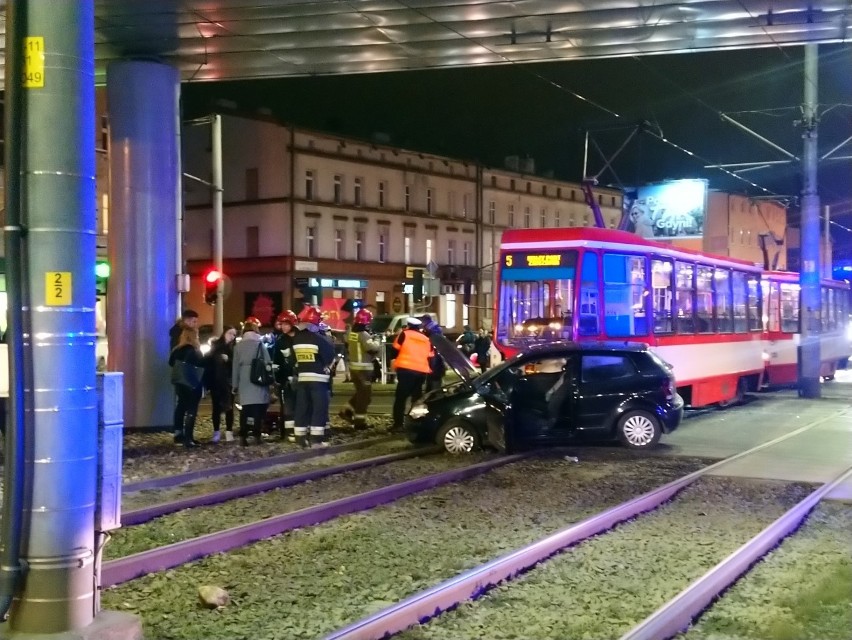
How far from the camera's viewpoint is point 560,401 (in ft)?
45.1

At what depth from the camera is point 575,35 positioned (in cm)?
1608

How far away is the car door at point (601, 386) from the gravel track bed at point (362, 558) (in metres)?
1.78

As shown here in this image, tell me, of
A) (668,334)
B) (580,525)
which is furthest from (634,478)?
(668,334)

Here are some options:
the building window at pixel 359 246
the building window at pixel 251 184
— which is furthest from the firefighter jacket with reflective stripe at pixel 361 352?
the building window at pixel 359 246

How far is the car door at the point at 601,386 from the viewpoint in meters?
13.7

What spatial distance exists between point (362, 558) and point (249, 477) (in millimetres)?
4199

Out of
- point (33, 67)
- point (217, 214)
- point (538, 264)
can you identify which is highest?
point (217, 214)

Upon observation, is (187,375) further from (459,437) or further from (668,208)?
(668,208)

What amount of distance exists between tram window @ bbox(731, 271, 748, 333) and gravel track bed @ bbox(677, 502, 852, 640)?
1345 cm

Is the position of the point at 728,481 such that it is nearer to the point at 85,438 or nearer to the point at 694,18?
the point at 694,18

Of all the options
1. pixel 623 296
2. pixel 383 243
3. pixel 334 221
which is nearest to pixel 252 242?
pixel 334 221

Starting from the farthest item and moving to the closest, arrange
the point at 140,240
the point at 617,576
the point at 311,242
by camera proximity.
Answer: the point at 311,242, the point at 140,240, the point at 617,576

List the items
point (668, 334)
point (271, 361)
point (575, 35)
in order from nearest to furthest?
point (271, 361)
point (575, 35)
point (668, 334)

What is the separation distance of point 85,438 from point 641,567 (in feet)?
14.3
